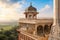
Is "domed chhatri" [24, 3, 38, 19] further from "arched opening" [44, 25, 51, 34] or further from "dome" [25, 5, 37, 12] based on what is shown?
"arched opening" [44, 25, 51, 34]

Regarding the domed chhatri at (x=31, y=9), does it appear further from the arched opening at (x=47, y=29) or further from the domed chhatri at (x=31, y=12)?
the arched opening at (x=47, y=29)

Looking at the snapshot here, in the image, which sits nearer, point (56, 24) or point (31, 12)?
point (56, 24)

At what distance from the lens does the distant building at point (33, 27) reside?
4.07 m

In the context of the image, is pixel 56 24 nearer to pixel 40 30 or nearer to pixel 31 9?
pixel 40 30

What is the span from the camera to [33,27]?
4.12 metres

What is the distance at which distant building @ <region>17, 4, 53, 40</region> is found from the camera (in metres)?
4.07

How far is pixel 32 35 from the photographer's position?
13.4ft

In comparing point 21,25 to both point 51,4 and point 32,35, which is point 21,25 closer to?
point 32,35

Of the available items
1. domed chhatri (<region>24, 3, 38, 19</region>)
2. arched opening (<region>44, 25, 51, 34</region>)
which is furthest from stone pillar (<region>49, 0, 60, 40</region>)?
domed chhatri (<region>24, 3, 38, 19</region>)

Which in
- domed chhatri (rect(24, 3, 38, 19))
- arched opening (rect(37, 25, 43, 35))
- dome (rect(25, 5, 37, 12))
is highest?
dome (rect(25, 5, 37, 12))

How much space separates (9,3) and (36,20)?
0.71 metres

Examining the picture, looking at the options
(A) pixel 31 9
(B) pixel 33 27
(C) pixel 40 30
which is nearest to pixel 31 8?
(A) pixel 31 9

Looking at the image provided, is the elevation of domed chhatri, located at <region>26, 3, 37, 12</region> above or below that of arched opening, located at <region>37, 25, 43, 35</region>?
above

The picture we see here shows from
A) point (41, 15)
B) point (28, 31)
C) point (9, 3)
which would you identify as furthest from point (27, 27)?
point (9, 3)
